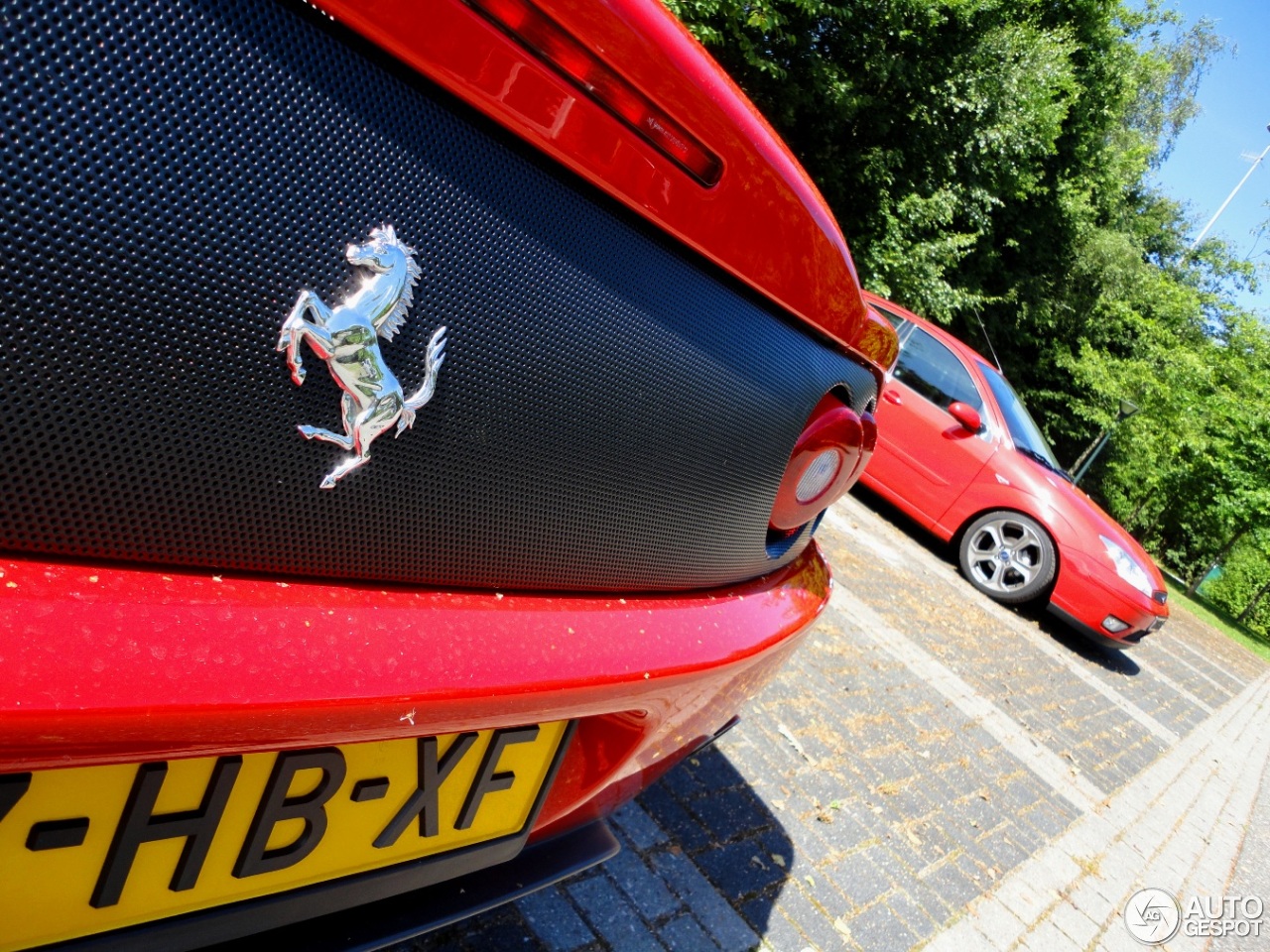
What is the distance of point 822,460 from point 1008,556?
18.2ft

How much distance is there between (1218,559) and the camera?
52.2 ft

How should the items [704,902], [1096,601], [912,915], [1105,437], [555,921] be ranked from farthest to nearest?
[1105,437], [1096,601], [912,915], [704,902], [555,921]

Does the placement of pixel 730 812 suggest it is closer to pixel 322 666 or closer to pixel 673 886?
pixel 673 886

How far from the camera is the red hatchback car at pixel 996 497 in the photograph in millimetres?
6094

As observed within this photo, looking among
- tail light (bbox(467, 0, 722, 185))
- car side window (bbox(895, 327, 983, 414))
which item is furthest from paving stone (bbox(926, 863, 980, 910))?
car side window (bbox(895, 327, 983, 414))

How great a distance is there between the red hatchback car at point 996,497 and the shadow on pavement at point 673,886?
4370 millimetres

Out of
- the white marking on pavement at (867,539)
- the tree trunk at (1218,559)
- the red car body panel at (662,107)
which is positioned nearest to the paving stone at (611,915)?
the red car body panel at (662,107)

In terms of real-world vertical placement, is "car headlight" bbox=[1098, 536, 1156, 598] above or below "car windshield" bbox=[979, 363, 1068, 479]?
below

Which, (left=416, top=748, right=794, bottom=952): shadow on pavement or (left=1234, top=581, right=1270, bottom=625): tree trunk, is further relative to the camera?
(left=1234, top=581, right=1270, bottom=625): tree trunk

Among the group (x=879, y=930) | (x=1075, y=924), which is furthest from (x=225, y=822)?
(x=1075, y=924)

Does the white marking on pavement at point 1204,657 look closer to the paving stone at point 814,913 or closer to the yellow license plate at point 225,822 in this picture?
the paving stone at point 814,913

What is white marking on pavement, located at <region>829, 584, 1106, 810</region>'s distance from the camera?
4.05 meters

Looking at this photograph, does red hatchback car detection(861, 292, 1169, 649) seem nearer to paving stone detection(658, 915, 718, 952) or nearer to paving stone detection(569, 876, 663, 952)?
paving stone detection(658, 915, 718, 952)

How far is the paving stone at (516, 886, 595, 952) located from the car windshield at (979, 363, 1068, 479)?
551 centimetres
